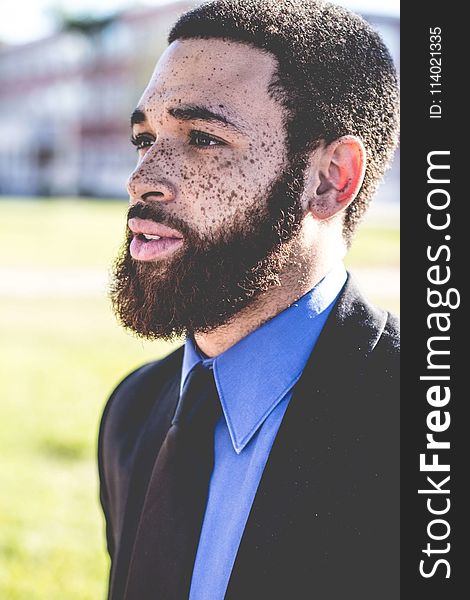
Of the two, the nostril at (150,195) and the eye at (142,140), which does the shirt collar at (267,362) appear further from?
the eye at (142,140)

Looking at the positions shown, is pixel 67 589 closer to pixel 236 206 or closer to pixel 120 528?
pixel 120 528

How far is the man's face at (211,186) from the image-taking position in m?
1.61

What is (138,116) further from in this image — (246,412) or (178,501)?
(178,501)

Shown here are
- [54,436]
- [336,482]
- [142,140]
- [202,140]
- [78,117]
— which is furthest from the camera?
[78,117]

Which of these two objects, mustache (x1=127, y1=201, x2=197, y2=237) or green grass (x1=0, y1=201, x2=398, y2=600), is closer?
mustache (x1=127, y1=201, x2=197, y2=237)

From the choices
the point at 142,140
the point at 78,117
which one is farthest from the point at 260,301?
the point at 78,117

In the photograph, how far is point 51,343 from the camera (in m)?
10.0

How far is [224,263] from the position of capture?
166 centimetres

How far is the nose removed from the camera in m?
1.61

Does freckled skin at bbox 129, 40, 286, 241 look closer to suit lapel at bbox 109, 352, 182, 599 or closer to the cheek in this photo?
the cheek

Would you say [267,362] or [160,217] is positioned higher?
[160,217]

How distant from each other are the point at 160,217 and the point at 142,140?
0.23m

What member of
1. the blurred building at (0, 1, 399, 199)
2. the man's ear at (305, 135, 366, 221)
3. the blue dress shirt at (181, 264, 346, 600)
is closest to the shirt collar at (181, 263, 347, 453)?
the blue dress shirt at (181, 264, 346, 600)

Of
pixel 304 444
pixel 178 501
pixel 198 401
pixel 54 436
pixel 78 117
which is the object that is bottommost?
pixel 178 501
